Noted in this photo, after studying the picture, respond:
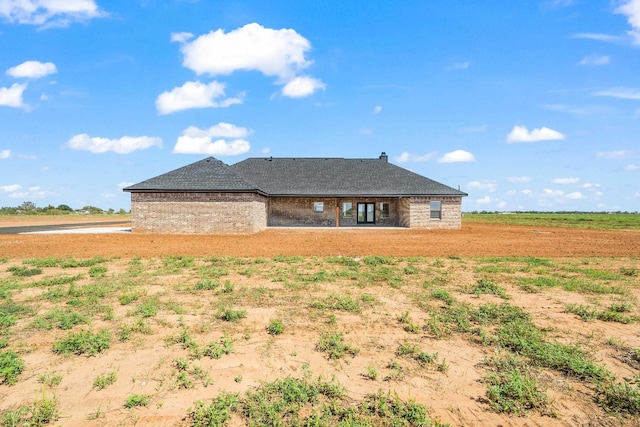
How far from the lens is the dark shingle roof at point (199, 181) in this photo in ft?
79.5

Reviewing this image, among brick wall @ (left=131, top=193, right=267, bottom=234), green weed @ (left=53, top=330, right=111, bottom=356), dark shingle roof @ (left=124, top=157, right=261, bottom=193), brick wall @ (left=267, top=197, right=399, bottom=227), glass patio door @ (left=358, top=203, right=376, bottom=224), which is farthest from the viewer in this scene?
glass patio door @ (left=358, top=203, right=376, bottom=224)

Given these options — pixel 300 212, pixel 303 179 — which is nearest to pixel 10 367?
pixel 300 212

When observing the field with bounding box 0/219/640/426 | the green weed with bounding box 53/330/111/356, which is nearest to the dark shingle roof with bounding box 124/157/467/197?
the field with bounding box 0/219/640/426

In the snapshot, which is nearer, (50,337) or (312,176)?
(50,337)

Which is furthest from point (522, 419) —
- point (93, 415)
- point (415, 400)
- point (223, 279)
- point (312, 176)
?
point (312, 176)

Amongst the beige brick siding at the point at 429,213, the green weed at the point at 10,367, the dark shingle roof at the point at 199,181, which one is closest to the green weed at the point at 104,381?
the green weed at the point at 10,367

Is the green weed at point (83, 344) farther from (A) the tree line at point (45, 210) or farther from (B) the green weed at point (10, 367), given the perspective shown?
(A) the tree line at point (45, 210)

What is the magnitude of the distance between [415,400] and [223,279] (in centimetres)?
698

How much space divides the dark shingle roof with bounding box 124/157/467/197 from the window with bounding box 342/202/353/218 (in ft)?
6.23

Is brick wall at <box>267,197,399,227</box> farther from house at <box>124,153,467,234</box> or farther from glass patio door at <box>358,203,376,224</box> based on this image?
glass patio door at <box>358,203,376,224</box>

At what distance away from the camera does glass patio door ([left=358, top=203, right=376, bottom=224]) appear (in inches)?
1323

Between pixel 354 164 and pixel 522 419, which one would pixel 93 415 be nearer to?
pixel 522 419

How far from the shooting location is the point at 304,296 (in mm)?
8211

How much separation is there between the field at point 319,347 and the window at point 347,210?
22.3m
